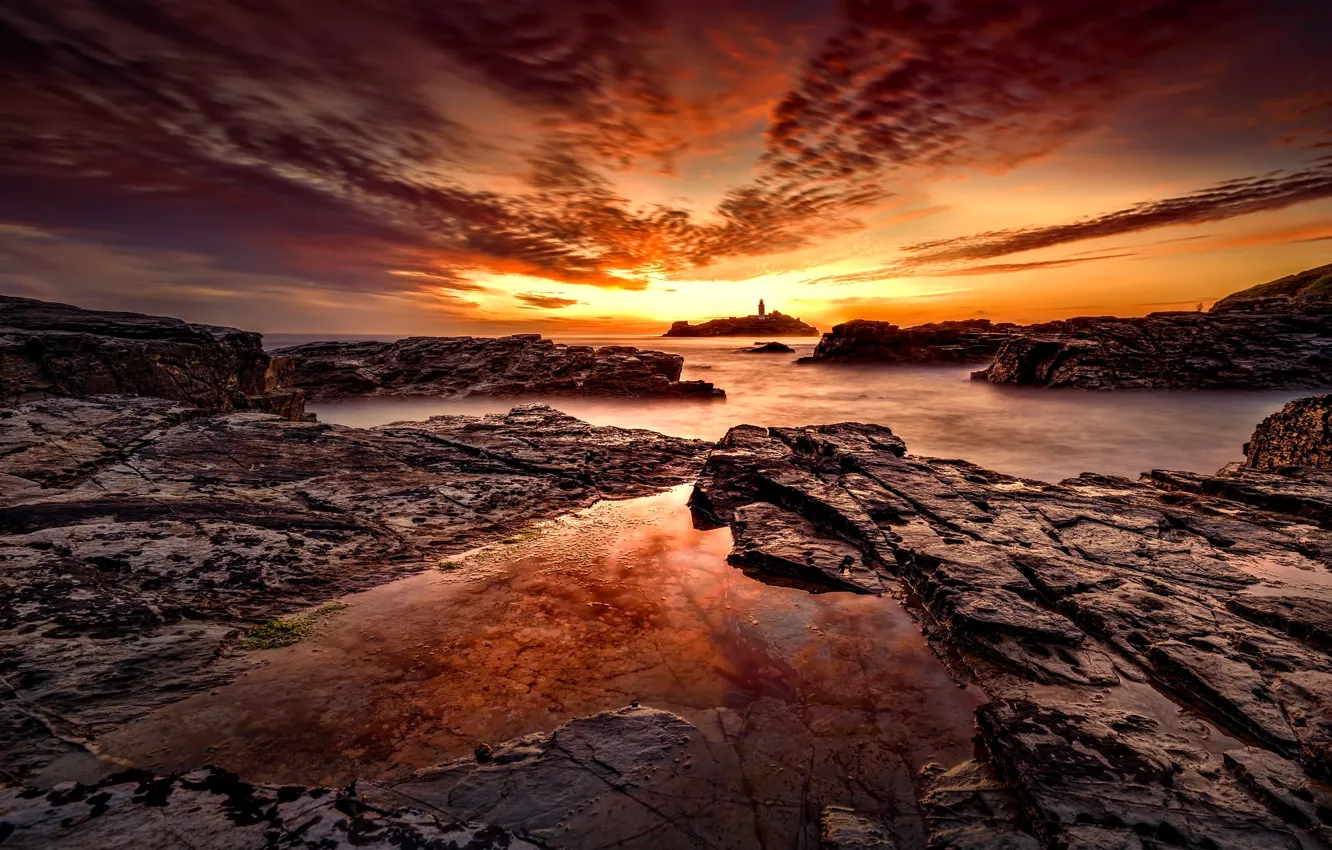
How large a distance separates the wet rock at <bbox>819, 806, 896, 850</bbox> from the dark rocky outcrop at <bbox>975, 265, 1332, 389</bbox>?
32.7 metres

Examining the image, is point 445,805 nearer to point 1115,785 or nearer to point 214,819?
point 214,819

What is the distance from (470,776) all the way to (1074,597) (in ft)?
19.4

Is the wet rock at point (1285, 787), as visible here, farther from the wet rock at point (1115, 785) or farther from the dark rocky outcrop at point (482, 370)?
the dark rocky outcrop at point (482, 370)

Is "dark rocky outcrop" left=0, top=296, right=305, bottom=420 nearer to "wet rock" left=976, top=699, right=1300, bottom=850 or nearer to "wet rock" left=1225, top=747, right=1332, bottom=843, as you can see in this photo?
"wet rock" left=976, top=699, right=1300, bottom=850

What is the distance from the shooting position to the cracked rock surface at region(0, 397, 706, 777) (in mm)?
3867

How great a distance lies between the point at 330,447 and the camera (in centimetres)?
918

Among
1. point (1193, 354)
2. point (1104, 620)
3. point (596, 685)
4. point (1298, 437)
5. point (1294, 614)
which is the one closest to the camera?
point (596, 685)

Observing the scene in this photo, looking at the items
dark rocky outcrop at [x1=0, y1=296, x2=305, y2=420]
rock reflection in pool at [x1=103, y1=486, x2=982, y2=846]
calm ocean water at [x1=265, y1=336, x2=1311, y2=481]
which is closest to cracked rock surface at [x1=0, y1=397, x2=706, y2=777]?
rock reflection in pool at [x1=103, y1=486, x2=982, y2=846]

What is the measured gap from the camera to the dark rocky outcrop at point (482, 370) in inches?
1016

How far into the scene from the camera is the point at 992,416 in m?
20.4

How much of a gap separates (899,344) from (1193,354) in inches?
813

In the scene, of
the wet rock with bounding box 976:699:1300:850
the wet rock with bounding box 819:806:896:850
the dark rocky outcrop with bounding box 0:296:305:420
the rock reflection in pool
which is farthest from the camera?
the dark rocky outcrop with bounding box 0:296:305:420

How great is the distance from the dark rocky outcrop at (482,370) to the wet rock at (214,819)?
23.7 metres

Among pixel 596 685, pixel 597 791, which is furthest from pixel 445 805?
pixel 596 685
